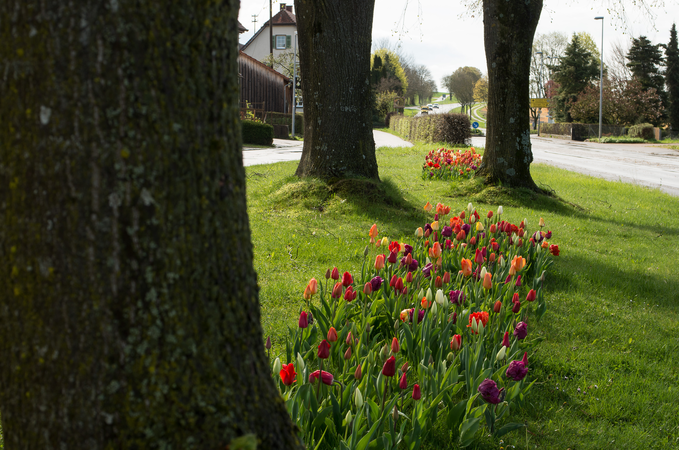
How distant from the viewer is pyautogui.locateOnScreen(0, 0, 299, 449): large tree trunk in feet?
3.70

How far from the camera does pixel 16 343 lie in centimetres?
120

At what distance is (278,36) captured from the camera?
59.5 m

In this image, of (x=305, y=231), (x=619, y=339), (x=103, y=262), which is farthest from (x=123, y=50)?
(x=305, y=231)

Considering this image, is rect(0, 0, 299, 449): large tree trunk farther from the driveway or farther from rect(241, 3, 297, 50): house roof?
rect(241, 3, 297, 50): house roof

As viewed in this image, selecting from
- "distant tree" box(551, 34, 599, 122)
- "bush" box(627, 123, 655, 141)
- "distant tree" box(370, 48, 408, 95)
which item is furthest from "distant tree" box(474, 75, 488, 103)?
"bush" box(627, 123, 655, 141)

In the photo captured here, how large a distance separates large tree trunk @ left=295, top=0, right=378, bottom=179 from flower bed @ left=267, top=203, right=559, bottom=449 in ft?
12.9

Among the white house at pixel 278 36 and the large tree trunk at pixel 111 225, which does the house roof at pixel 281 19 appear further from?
the large tree trunk at pixel 111 225

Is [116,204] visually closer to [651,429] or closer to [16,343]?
[16,343]

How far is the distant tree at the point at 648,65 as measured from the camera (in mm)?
43312

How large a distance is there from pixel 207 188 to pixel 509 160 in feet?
28.1

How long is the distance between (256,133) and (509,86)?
63.5 ft

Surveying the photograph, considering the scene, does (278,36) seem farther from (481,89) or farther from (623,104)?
(623,104)

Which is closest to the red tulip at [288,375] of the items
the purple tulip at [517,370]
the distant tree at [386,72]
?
the purple tulip at [517,370]

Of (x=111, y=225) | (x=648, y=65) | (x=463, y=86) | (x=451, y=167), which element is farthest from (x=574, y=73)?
(x=111, y=225)
